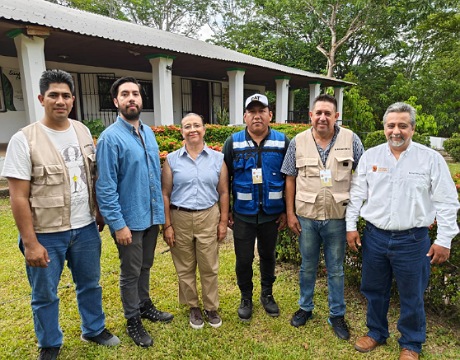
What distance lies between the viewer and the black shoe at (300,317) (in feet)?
9.64

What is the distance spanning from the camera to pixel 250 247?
297 cm

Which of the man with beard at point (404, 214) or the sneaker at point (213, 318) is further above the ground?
the man with beard at point (404, 214)

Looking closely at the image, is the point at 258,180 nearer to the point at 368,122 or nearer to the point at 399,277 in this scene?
the point at 399,277

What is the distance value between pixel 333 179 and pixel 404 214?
0.55 metres

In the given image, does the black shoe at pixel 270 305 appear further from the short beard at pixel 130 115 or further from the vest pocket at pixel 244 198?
the short beard at pixel 130 115

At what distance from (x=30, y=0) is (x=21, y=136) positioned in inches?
422

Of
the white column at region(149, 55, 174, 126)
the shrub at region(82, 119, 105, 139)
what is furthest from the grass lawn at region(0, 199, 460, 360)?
the white column at region(149, 55, 174, 126)

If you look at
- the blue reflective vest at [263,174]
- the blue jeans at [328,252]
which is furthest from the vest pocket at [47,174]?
the blue jeans at [328,252]

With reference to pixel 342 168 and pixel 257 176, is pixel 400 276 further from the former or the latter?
pixel 257 176

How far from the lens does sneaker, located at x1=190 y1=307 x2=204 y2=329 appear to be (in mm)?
2896

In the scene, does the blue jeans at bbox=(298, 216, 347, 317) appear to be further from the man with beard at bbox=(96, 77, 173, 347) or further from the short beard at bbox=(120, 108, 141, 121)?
the short beard at bbox=(120, 108, 141, 121)

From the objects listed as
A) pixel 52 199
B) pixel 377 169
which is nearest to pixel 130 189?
pixel 52 199

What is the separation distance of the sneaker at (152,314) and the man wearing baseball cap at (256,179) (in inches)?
26.1

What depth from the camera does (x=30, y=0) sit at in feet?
33.7
